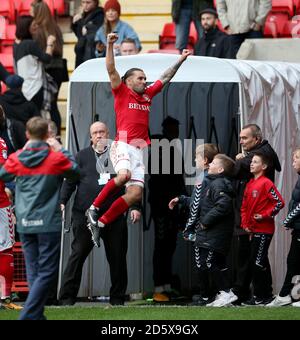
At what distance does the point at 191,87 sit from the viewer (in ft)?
49.3

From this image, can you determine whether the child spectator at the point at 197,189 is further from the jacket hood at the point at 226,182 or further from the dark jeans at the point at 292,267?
the dark jeans at the point at 292,267

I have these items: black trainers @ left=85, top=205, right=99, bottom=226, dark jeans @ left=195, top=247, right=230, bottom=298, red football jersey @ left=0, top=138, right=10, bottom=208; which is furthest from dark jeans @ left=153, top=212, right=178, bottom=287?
red football jersey @ left=0, top=138, right=10, bottom=208

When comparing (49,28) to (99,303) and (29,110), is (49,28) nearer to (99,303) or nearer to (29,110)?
(29,110)


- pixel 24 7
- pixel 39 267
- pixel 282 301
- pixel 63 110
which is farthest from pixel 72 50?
pixel 39 267

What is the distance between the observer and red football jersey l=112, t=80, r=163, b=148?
13605 millimetres

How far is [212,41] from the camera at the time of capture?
18.5 meters

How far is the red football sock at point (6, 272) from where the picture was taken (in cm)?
1345

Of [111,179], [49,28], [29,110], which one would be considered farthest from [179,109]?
[49,28]

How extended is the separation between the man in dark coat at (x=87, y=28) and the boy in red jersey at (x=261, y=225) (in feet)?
18.7

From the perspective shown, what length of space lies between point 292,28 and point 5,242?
8057 mm

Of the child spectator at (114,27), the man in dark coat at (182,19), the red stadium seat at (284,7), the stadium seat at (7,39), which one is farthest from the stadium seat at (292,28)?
the stadium seat at (7,39)

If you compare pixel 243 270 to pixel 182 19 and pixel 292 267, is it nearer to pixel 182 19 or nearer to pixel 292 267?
pixel 292 267

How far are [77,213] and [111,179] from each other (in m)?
0.64

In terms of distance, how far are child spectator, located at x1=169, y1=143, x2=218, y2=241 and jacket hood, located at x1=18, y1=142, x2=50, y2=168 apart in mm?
3160
